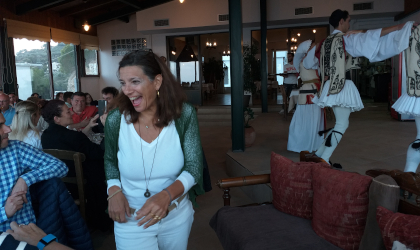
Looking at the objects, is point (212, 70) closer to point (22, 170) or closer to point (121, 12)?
point (121, 12)

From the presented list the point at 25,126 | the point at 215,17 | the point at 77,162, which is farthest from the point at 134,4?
the point at 77,162

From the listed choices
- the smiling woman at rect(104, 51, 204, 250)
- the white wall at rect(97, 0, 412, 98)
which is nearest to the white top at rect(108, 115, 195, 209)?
the smiling woman at rect(104, 51, 204, 250)

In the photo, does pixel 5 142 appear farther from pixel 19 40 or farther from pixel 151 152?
pixel 19 40

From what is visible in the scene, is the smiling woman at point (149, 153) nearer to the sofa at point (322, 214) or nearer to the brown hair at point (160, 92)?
the brown hair at point (160, 92)

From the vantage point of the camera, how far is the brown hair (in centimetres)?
135

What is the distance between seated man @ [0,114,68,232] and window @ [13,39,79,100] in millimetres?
8622

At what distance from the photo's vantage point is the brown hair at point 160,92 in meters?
1.35

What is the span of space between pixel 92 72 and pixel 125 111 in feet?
39.3

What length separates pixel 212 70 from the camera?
52.4ft

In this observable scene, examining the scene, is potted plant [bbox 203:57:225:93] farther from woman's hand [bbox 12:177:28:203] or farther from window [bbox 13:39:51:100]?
woman's hand [bbox 12:177:28:203]

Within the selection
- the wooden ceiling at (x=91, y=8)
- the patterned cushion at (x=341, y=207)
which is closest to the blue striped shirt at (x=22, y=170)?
the patterned cushion at (x=341, y=207)

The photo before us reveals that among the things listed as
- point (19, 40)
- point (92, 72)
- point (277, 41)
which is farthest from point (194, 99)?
point (277, 41)

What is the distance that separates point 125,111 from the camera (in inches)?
56.5

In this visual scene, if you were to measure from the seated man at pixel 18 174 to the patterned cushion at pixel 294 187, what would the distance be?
4.23 feet
